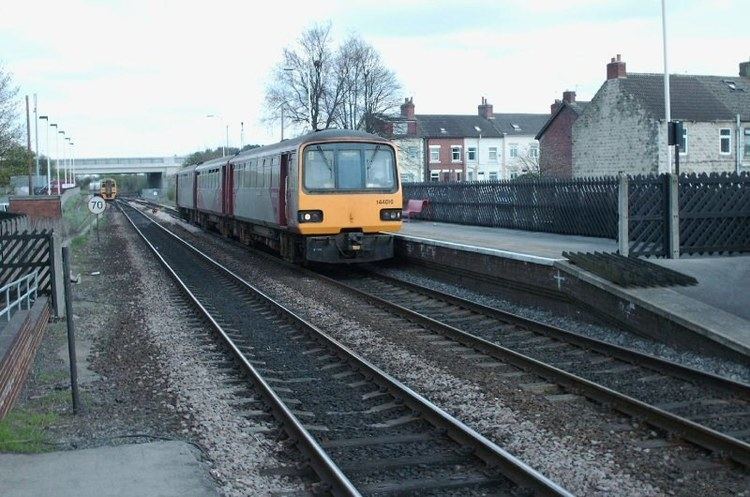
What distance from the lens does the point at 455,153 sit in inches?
2682

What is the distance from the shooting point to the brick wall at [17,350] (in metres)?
7.95

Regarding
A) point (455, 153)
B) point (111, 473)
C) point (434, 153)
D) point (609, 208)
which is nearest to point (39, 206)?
point (609, 208)

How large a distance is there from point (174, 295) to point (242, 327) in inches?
179

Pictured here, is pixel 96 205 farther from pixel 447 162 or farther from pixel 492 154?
pixel 492 154

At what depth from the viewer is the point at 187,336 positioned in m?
12.6

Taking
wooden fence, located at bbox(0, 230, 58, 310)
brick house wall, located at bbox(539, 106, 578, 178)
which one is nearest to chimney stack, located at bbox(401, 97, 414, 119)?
brick house wall, located at bbox(539, 106, 578, 178)

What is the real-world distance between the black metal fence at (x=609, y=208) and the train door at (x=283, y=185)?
21.9 ft

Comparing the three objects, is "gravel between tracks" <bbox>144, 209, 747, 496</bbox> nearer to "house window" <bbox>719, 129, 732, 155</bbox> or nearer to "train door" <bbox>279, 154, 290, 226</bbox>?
"train door" <bbox>279, 154, 290, 226</bbox>

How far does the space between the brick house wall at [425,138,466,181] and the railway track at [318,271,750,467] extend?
53.5 metres

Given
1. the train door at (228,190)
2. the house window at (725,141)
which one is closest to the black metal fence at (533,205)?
the train door at (228,190)

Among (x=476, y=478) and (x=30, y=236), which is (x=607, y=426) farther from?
(x=30, y=236)

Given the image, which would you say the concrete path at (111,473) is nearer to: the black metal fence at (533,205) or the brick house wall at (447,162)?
the black metal fence at (533,205)

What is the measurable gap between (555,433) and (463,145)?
2449 inches

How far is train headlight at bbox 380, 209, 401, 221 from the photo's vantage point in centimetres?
1970
